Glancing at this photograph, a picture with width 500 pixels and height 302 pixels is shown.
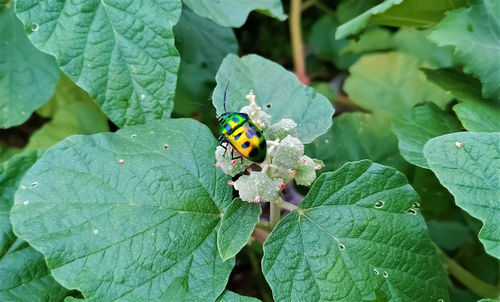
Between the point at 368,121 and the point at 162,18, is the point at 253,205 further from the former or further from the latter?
the point at 368,121

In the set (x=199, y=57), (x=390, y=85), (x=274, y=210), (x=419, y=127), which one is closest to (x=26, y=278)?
(x=274, y=210)

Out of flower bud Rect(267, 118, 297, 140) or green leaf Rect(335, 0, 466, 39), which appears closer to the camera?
flower bud Rect(267, 118, 297, 140)

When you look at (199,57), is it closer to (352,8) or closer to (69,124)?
(69,124)

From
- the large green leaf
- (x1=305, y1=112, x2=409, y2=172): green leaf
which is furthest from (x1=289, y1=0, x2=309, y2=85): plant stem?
the large green leaf

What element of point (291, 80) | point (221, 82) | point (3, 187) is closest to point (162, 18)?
point (221, 82)

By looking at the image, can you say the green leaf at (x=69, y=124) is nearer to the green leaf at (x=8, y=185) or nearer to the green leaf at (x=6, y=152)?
the green leaf at (x=6, y=152)

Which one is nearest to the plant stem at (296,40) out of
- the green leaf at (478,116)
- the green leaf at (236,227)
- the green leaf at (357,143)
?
the green leaf at (357,143)

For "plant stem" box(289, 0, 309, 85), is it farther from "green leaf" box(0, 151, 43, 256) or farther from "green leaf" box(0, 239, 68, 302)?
"green leaf" box(0, 239, 68, 302)
